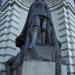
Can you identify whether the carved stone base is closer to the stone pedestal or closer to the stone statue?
the stone pedestal

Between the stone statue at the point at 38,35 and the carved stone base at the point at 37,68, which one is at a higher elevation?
the stone statue at the point at 38,35

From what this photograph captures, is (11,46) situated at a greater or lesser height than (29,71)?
greater

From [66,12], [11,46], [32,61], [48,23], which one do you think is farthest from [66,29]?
[32,61]

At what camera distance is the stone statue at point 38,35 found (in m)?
5.82

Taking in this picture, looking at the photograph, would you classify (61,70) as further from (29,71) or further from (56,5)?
(56,5)

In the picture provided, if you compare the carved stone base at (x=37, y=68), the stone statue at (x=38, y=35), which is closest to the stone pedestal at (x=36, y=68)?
the carved stone base at (x=37, y=68)

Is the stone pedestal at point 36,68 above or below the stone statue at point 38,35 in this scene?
below

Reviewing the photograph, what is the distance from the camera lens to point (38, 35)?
20.8 feet

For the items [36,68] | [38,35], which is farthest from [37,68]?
[38,35]

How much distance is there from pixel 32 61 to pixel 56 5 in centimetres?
1037

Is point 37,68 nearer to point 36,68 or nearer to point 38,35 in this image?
point 36,68

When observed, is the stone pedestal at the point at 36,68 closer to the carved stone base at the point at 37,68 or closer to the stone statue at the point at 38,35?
the carved stone base at the point at 37,68

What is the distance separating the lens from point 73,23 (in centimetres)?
1496

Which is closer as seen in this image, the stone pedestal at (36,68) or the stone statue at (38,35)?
the stone pedestal at (36,68)
